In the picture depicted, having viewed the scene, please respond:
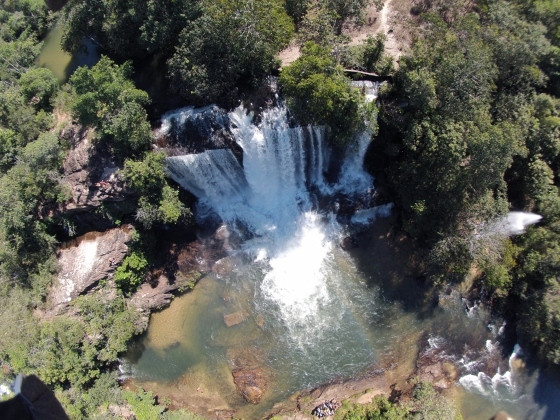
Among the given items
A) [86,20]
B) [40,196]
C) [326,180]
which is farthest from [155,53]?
[326,180]

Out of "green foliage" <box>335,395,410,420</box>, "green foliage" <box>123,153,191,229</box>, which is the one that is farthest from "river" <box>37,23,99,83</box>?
"green foliage" <box>335,395,410,420</box>

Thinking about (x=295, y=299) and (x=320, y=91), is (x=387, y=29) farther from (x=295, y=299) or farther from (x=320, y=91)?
(x=295, y=299)

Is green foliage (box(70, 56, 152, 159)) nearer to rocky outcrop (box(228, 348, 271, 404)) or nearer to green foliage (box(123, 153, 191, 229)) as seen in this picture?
green foliage (box(123, 153, 191, 229))

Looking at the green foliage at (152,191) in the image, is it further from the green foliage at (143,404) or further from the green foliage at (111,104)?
the green foliage at (143,404)

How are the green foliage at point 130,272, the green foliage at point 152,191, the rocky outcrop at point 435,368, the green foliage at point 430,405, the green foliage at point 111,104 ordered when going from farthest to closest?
the green foliage at point 130,272, the rocky outcrop at point 435,368, the green foliage at point 152,191, the green foliage at point 111,104, the green foliage at point 430,405

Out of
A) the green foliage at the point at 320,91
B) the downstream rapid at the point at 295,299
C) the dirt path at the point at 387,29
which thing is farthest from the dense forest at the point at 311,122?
the downstream rapid at the point at 295,299

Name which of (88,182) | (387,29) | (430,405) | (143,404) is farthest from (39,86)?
(430,405)

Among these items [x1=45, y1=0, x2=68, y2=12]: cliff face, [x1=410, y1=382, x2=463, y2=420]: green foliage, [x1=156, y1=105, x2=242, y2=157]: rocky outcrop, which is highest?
[x1=45, y1=0, x2=68, y2=12]: cliff face

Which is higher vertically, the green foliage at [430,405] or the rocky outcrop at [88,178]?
the rocky outcrop at [88,178]
